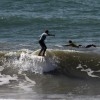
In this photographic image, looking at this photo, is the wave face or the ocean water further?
the wave face

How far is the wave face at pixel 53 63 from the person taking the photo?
20.8 metres

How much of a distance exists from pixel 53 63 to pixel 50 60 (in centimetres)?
23

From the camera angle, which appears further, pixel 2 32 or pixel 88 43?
pixel 2 32

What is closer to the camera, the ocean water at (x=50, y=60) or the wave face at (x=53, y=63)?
the ocean water at (x=50, y=60)

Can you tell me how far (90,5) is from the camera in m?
42.8

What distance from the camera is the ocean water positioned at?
1777cm

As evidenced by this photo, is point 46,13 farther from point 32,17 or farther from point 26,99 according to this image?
point 26,99

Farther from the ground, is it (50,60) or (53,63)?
(50,60)

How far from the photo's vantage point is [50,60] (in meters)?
21.3

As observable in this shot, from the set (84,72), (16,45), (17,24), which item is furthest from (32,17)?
(84,72)

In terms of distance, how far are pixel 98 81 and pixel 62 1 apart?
25363 millimetres

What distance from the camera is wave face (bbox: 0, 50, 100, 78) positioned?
818 inches

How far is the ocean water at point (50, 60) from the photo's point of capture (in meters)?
17.8

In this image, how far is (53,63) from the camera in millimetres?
21391
